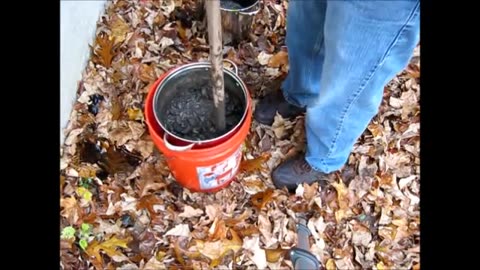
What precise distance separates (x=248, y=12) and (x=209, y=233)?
2.40 ft

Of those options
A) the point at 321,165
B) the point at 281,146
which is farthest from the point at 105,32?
the point at 321,165

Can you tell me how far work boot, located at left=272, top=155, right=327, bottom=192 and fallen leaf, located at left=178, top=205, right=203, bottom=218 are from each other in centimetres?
25

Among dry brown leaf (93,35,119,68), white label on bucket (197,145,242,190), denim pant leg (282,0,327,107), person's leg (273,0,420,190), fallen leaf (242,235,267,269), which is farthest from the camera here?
dry brown leaf (93,35,119,68)

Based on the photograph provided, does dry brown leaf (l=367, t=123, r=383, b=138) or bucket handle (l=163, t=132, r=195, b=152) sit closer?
bucket handle (l=163, t=132, r=195, b=152)

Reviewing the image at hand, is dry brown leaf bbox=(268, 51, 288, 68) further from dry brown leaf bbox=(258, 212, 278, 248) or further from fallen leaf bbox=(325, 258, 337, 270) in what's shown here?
fallen leaf bbox=(325, 258, 337, 270)

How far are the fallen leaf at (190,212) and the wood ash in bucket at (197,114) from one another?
0.24m

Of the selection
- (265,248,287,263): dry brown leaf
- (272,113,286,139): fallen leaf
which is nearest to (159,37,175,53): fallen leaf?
(272,113,286,139): fallen leaf

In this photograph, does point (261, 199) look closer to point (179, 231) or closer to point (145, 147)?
point (179, 231)

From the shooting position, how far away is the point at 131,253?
1.83 m

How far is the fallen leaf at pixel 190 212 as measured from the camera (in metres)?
1.89

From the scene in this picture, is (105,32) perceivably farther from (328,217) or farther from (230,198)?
(328,217)

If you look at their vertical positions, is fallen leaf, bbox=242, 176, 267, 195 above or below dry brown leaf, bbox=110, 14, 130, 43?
below

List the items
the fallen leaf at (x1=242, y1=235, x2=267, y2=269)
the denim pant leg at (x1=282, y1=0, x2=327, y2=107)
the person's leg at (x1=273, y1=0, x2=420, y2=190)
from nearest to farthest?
the person's leg at (x1=273, y1=0, x2=420, y2=190), the denim pant leg at (x1=282, y1=0, x2=327, y2=107), the fallen leaf at (x1=242, y1=235, x2=267, y2=269)

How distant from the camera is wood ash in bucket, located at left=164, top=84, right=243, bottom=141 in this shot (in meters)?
1.79
